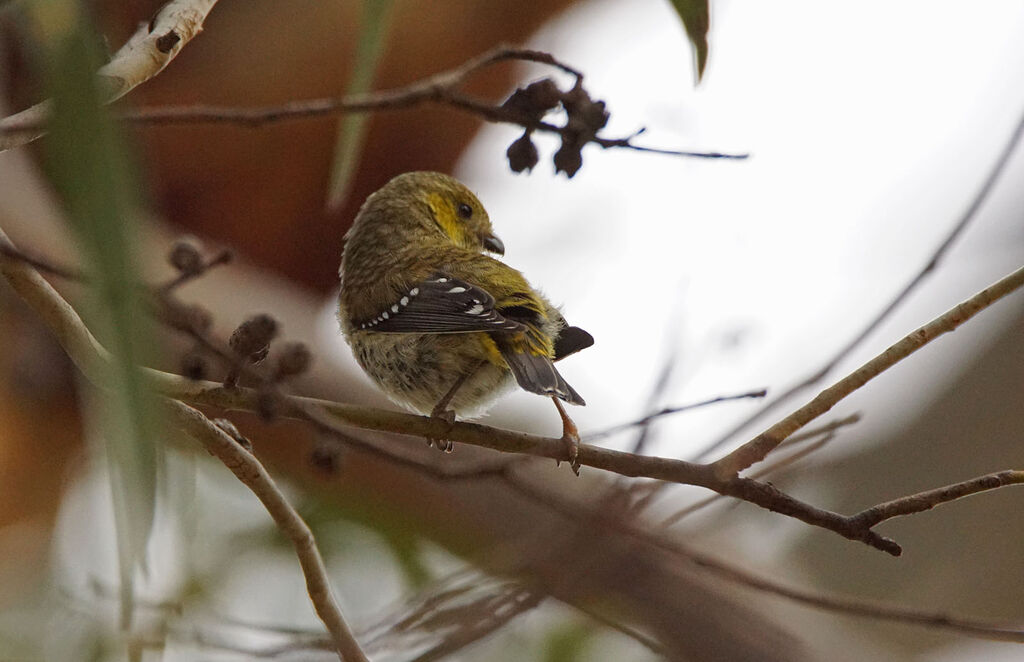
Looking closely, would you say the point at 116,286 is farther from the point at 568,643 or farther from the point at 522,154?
the point at 568,643

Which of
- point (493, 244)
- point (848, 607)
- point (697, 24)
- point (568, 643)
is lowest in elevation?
point (848, 607)

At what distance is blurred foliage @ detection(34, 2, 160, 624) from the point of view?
729 millimetres

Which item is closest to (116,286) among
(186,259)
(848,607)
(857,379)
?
(186,259)

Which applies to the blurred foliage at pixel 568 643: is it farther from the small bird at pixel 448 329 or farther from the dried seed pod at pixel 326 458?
the dried seed pod at pixel 326 458

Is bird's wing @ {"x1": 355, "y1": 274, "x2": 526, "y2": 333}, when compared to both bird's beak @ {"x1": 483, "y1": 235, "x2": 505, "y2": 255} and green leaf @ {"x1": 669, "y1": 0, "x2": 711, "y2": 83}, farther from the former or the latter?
green leaf @ {"x1": 669, "y1": 0, "x2": 711, "y2": 83}

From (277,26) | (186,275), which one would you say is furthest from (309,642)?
(277,26)

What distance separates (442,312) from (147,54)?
2.65ft

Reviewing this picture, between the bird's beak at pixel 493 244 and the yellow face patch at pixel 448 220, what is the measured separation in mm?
42

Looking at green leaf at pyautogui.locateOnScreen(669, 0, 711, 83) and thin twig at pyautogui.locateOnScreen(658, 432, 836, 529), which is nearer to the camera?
green leaf at pyautogui.locateOnScreen(669, 0, 711, 83)

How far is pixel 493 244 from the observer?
2773mm

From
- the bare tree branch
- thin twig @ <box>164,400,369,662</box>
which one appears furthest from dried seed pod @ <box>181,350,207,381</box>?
the bare tree branch

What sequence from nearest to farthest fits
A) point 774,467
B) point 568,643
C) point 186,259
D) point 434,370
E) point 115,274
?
point 115,274
point 186,259
point 774,467
point 434,370
point 568,643

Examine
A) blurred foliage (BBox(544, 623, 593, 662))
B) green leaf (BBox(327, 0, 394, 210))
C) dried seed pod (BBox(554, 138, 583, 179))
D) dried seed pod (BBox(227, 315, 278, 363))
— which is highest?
green leaf (BBox(327, 0, 394, 210))

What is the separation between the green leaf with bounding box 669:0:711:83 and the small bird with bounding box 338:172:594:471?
0.59 meters
